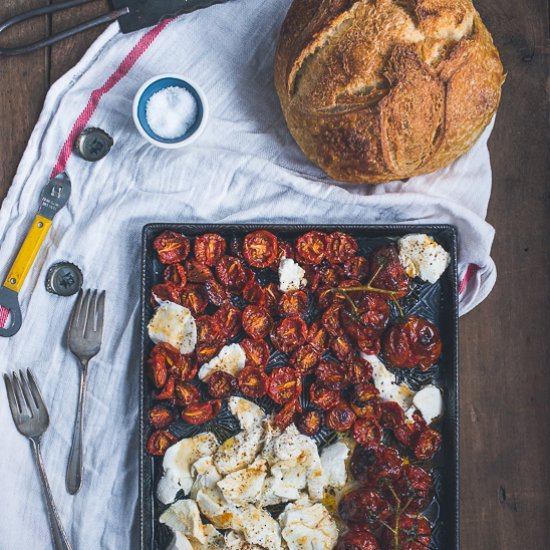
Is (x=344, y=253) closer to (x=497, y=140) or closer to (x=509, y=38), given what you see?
(x=497, y=140)

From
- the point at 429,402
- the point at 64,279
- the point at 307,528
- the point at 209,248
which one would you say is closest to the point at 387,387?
the point at 429,402

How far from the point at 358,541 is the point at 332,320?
64 centimetres

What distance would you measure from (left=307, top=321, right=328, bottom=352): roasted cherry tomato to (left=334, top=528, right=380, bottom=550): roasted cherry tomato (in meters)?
0.54

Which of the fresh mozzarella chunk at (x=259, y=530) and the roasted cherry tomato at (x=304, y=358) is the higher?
the roasted cherry tomato at (x=304, y=358)

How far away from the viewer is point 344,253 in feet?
7.24

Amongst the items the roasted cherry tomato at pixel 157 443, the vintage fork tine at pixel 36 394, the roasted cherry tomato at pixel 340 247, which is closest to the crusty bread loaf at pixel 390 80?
the roasted cherry tomato at pixel 340 247

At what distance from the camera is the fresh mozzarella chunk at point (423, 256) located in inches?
85.4

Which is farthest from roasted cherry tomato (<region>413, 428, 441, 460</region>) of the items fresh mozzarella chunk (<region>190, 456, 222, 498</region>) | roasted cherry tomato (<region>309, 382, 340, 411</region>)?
fresh mozzarella chunk (<region>190, 456, 222, 498</region>)

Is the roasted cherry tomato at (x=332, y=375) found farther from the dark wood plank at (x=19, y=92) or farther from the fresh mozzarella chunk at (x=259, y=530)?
the dark wood plank at (x=19, y=92)

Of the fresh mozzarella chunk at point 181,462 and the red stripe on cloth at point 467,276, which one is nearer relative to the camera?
the fresh mozzarella chunk at point 181,462

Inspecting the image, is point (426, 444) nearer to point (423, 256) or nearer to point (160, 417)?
point (423, 256)

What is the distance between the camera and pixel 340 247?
2.20 m

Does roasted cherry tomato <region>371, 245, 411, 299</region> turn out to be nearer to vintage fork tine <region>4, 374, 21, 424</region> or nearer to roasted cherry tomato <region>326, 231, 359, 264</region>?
roasted cherry tomato <region>326, 231, 359, 264</region>

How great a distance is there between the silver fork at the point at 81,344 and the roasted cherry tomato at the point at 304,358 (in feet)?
2.01
